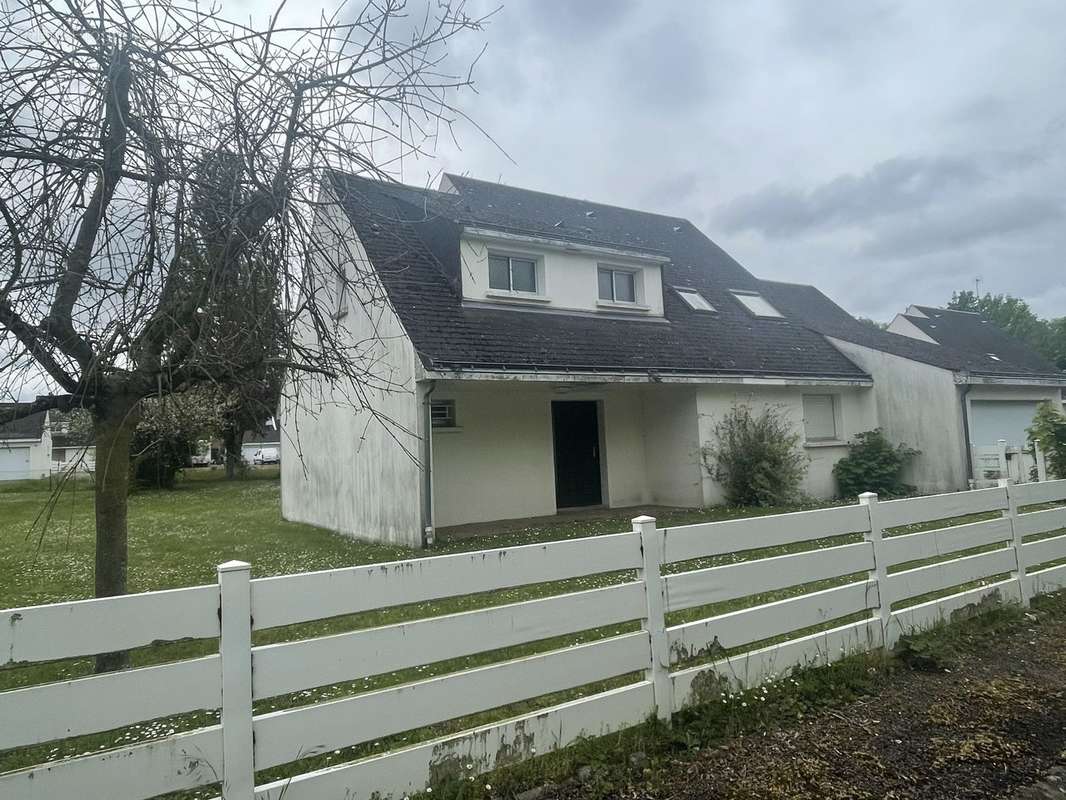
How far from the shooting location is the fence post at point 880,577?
14.5 feet

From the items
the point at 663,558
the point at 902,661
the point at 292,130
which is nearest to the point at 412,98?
the point at 292,130

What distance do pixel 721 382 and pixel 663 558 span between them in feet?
30.2

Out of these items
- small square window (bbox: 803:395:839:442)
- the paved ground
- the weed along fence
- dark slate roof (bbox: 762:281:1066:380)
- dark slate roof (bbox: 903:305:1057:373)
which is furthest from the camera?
dark slate roof (bbox: 903:305:1057:373)

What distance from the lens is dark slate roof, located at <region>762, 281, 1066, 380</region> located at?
14070 mm

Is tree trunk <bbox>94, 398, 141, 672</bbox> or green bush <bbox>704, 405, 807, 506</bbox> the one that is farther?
green bush <bbox>704, 405, 807, 506</bbox>

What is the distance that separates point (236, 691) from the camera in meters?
2.30

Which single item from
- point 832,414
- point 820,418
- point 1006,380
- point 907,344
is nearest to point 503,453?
point 820,418

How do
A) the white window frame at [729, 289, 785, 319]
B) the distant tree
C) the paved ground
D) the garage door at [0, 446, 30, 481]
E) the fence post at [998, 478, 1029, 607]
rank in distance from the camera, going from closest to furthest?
the paved ground < the fence post at [998, 478, 1029, 607] < the white window frame at [729, 289, 785, 319] < the garage door at [0, 446, 30, 481] < the distant tree

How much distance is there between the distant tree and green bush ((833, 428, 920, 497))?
48235mm

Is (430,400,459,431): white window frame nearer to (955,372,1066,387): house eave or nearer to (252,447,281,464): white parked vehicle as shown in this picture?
(955,372,1066,387): house eave

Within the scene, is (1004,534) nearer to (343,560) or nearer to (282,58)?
(282,58)

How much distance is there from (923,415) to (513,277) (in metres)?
9.40

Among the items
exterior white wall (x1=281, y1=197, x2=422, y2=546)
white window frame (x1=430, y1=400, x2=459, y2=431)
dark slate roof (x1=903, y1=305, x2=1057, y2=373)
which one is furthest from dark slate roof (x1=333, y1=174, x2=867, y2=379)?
dark slate roof (x1=903, y1=305, x2=1057, y2=373)

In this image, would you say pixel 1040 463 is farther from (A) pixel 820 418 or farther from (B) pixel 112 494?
(B) pixel 112 494
